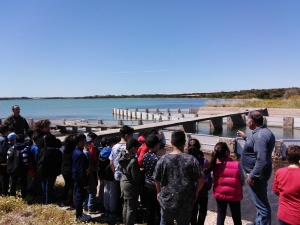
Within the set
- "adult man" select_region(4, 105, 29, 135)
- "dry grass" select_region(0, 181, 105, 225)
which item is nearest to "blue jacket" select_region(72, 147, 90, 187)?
"dry grass" select_region(0, 181, 105, 225)

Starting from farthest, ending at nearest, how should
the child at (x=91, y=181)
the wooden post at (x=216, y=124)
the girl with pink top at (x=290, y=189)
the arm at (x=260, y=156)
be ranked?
the wooden post at (x=216, y=124), the child at (x=91, y=181), the arm at (x=260, y=156), the girl with pink top at (x=290, y=189)

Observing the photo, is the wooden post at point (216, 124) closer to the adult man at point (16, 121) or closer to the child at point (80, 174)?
the adult man at point (16, 121)

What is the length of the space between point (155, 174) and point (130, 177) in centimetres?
98

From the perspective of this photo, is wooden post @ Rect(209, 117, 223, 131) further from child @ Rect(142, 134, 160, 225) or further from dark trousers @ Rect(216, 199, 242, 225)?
child @ Rect(142, 134, 160, 225)

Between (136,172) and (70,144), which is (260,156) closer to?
(136,172)

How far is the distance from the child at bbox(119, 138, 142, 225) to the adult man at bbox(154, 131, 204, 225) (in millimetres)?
810

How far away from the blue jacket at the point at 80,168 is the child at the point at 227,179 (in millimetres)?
2032

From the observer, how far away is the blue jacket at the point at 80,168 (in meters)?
4.65

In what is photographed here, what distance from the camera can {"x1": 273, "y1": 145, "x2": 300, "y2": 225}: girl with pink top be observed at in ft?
9.64

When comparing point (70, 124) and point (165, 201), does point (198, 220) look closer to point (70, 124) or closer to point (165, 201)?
point (165, 201)

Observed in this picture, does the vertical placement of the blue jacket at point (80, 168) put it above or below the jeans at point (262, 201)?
above

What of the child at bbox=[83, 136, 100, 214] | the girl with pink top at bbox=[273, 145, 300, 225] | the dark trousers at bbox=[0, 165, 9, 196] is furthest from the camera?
the dark trousers at bbox=[0, 165, 9, 196]

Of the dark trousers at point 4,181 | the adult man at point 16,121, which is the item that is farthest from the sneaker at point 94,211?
the adult man at point 16,121

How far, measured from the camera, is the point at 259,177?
150 inches
